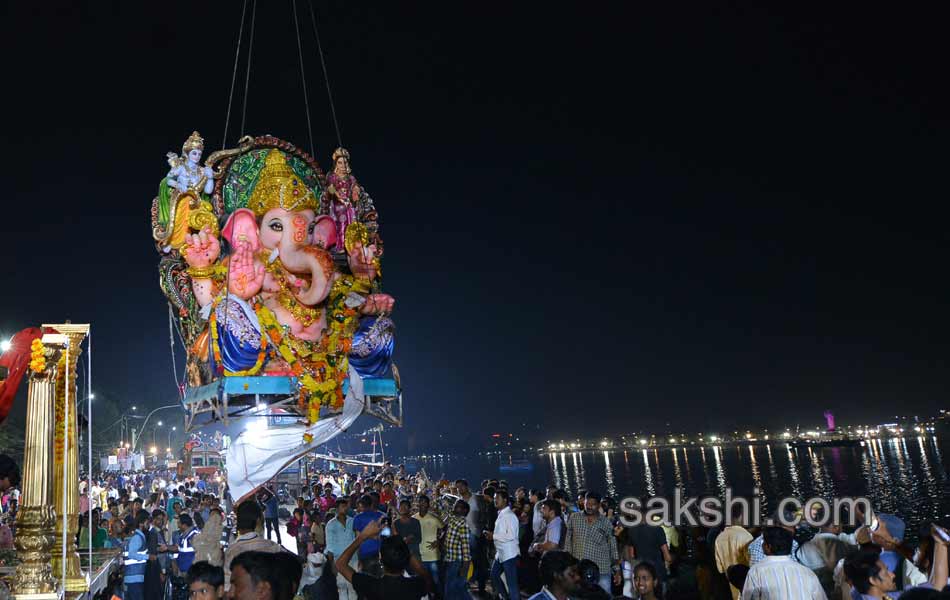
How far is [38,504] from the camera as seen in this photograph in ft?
27.7

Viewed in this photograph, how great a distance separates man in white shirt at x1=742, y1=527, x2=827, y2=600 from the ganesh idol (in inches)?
399

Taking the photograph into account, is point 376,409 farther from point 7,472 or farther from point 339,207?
point 7,472

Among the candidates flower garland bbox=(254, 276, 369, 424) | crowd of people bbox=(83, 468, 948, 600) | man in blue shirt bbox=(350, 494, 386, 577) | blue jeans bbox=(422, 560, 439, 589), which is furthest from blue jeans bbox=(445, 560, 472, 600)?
flower garland bbox=(254, 276, 369, 424)

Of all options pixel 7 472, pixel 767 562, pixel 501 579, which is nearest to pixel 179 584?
pixel 7 472

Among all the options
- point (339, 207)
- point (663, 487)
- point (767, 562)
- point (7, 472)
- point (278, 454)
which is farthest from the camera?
point (663, 487)

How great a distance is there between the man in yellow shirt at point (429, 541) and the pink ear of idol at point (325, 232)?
634 cm

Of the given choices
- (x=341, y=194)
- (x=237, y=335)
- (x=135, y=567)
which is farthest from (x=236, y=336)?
(x=135, y=567)

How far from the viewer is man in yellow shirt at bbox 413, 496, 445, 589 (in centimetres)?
1089

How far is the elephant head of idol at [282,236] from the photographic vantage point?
47.6 feet

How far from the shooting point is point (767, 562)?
228 inches

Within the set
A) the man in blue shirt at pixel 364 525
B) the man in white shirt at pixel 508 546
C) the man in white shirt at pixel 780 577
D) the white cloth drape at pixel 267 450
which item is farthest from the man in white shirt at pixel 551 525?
the white cloth drape at pixel 267 450

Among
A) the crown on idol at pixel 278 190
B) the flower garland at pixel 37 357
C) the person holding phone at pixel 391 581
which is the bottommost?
the person holding phone at pixel 391 581

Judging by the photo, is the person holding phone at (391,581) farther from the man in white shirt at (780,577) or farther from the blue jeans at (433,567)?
the blue jeans at (433,567)

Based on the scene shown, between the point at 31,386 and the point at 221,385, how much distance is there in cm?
491
